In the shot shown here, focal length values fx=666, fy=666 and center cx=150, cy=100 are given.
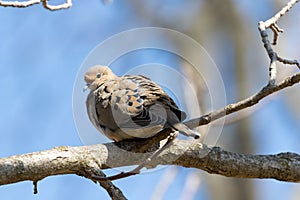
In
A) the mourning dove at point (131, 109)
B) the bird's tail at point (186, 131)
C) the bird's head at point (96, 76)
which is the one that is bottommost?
the bird's tail at point (186, 131)

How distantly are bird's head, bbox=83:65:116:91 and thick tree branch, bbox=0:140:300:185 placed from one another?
2.48 ft

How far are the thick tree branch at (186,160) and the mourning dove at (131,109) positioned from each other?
0.32ft

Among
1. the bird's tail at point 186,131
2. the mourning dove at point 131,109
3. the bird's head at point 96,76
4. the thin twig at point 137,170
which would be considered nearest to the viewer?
the thin twig at point 137,170

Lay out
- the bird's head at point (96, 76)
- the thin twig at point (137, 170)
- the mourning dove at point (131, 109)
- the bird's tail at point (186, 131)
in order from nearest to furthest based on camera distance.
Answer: the thin twig at point (137, 170) → the bird's tail at point (186, 131) → the mourning dove at point (131, 109) → the bird's head at point (96, 76)

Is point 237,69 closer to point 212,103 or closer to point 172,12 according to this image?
point 172,12

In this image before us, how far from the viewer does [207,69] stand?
454 centimetres

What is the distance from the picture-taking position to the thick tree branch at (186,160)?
226 centimetres

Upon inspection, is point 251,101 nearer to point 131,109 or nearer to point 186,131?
point 186,131

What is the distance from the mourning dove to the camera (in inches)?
102

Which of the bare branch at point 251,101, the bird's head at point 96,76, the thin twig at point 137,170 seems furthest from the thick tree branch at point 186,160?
the bird's head at point 96,76

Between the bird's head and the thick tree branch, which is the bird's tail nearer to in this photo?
the thick tree branch

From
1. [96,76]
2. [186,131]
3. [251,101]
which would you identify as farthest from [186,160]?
[96,76]

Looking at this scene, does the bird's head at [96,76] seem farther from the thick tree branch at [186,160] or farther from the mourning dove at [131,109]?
the thick tree branch at [186,160]

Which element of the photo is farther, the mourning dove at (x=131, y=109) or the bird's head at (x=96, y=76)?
the bird's head at (x=96, y=76)
